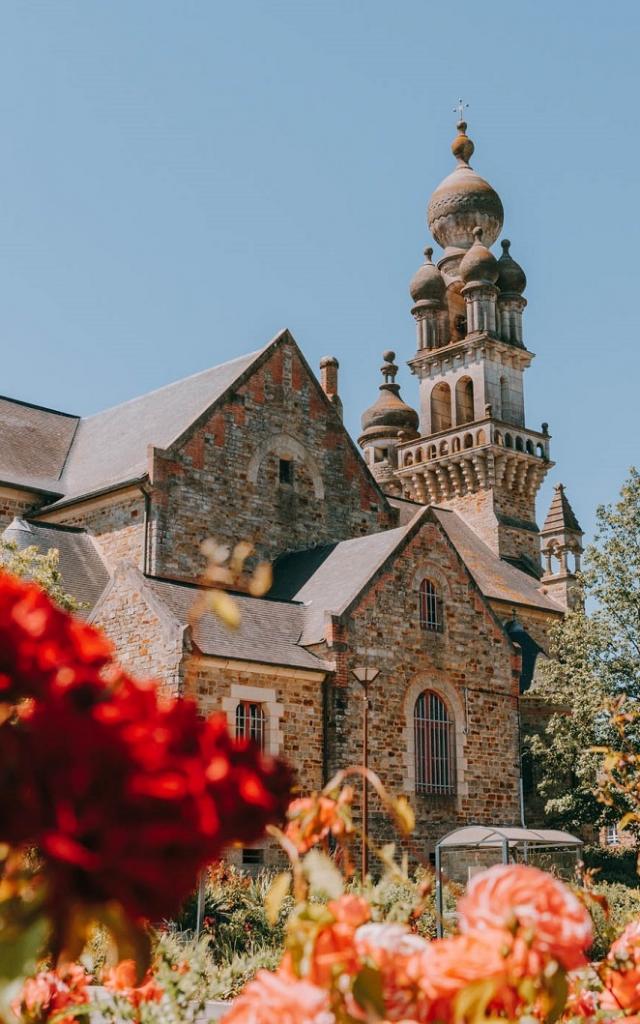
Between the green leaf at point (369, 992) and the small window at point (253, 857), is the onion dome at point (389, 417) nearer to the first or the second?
the small window at point (253, 857)

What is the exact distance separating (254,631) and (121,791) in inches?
1031

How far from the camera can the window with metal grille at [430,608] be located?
3006cm

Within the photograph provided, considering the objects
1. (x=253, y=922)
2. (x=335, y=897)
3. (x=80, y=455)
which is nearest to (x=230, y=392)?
(x=80, y=455)

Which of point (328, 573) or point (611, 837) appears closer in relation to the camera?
point (328, 573)

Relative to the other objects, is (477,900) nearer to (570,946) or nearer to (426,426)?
(570,946)

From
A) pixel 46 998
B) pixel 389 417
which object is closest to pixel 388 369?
pixel 389 417

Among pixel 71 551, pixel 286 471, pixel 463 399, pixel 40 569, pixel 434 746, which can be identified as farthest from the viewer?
pixel 463 399

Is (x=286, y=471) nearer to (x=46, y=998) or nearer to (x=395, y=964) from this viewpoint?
(x=46, y=998)

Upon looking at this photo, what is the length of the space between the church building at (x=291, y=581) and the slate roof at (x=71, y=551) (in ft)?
0.19

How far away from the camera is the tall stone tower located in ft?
194

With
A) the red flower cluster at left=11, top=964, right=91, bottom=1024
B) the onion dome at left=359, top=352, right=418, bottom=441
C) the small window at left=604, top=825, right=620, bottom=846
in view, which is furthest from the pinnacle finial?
the red flower cluster at left=11, top=964, right=91, bottom=1024

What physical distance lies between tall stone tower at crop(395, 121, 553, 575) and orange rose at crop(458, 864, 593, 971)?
53532mm

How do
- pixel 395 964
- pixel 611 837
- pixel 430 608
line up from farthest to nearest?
pixel 611 837, pixel 430 608, pixel 395 964

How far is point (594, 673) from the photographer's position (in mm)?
36094
